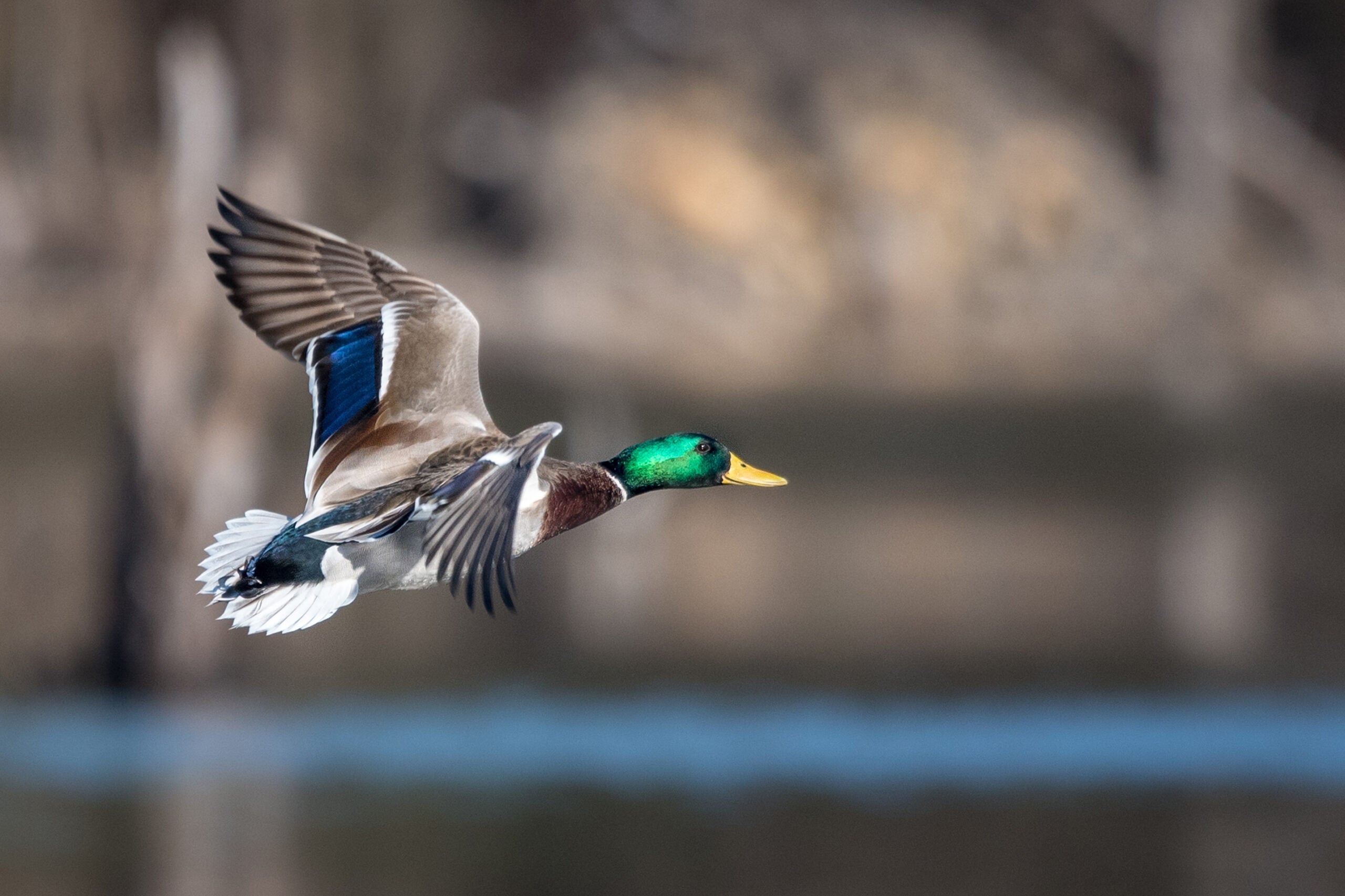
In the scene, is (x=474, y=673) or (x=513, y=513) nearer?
(x=513, y=513)

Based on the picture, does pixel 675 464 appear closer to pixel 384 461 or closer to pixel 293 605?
pixel 384 461

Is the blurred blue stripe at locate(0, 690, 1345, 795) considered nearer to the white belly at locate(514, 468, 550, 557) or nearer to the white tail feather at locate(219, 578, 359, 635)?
the white tail feather at locate(219, 578, 359, 635)

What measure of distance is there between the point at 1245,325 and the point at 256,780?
21940 millimetres

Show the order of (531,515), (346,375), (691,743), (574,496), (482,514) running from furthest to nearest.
Answer: (691,743)
(346,375)
(574,496)
(531,515)
(482,514)

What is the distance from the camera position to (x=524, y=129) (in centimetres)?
A: 3234

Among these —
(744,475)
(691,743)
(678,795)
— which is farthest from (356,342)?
(691,743)

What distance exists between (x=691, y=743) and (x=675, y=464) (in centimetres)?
992

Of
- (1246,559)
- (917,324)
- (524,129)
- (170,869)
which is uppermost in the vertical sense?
(524,129)

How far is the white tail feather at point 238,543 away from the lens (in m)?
5.22

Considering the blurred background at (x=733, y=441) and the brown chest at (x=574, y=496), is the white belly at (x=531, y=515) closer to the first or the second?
the brown chest at (x=574, y=496)

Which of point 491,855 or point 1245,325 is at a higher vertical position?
point 1245,325

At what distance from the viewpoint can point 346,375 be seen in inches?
218

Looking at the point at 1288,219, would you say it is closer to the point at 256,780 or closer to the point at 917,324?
the point at 917,324

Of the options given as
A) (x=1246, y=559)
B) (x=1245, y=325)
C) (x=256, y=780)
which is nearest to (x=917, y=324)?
(x=1245, y=325)
